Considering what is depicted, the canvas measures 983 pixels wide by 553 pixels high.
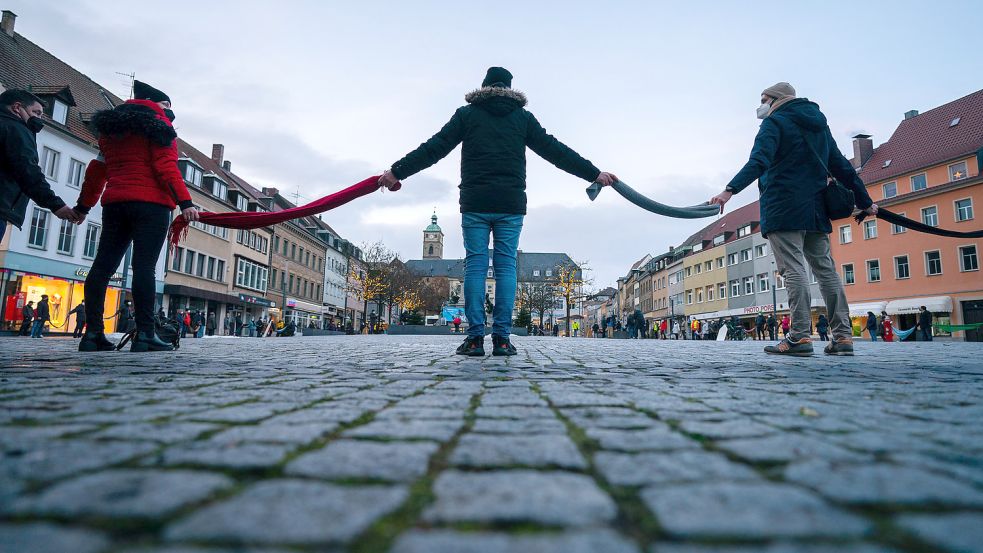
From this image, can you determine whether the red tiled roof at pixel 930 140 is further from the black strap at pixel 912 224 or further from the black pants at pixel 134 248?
the black pants at pixel 134 248

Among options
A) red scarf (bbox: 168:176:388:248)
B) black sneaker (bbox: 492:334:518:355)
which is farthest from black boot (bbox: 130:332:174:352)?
black sneaker (bbox: 492:334:518:355)

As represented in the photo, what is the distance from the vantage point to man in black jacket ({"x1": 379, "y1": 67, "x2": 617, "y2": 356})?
4957 millimetres

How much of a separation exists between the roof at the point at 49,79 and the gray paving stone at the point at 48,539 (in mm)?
27528

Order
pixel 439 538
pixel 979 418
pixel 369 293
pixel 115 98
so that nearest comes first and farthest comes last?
1. pixel 439 538
2. pixel 979 418
3. pixel 115 98
4. pixel 369 293

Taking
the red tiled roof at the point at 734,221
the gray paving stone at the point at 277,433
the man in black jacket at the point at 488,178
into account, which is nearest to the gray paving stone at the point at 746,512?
the gray paving stone at the point at 277,433

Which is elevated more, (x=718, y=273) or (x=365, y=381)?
(x=718, y=273)

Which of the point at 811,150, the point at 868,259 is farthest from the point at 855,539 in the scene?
the point at 868,259

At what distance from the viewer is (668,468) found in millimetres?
1219

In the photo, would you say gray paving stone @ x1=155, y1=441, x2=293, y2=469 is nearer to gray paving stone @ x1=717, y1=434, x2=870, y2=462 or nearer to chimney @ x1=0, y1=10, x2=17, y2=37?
gray paving stone @ x1=717, y1=434, x2=870, y2=462

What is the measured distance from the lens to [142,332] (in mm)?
5246

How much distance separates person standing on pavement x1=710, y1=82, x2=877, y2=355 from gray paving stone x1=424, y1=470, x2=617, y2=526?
4.66 metres

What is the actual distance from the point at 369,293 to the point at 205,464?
47.8m

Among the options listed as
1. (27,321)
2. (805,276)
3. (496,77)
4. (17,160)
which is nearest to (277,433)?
(496,77)

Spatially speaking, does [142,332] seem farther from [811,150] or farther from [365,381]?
[811,150]
